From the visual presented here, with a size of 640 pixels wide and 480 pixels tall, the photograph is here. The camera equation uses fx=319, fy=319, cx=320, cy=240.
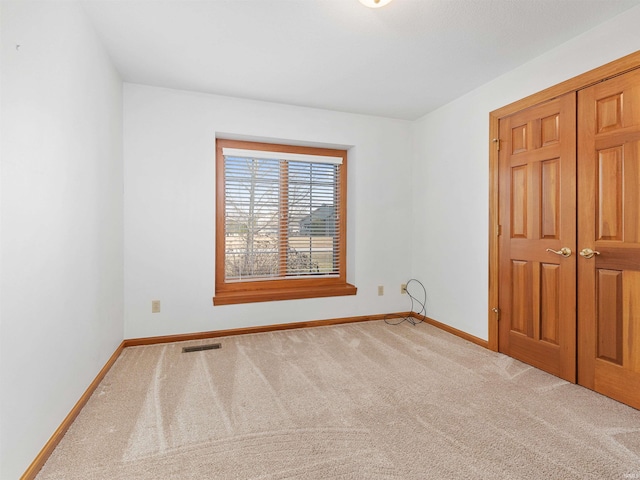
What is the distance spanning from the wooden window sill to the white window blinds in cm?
17

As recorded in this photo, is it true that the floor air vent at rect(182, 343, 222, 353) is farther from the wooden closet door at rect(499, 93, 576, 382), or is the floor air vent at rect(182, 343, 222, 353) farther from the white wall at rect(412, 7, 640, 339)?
the wooden closet door at rect(499, 93, 576, 382)

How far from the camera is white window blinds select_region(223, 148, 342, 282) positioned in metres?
3.49

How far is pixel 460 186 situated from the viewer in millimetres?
3318

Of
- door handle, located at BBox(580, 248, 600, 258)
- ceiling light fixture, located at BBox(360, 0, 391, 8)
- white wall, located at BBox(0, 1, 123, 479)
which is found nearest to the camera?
white wall, located at BBox(0, 1, 123, 479)

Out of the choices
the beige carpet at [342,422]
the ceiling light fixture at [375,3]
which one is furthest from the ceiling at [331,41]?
the beige carpet at [342,422]

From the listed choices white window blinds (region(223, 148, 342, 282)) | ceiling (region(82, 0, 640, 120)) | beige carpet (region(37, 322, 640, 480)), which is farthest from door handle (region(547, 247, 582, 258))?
white window blinds (region(223, 148, 342, 282))

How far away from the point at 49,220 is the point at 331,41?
2085 mm

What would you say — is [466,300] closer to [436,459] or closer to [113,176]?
[436,459]

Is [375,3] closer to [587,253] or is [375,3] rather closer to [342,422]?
[587,253]

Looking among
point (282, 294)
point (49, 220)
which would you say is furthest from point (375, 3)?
point (282, 294)

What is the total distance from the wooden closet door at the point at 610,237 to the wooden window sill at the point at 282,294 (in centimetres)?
217

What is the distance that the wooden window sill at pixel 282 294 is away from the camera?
10.8ft

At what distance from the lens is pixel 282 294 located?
3469mm

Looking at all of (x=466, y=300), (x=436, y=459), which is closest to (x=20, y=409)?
(x=436, y=459)
